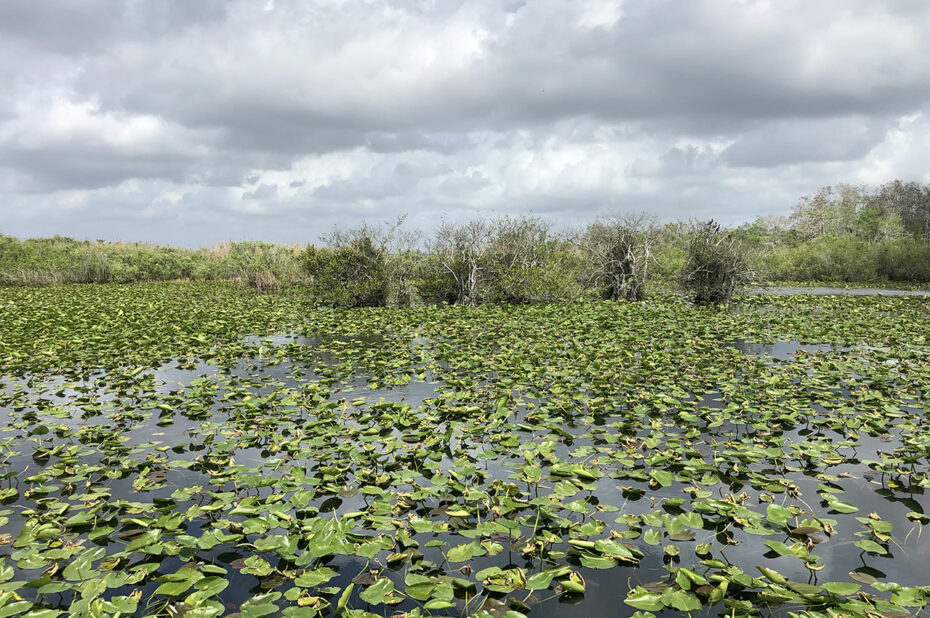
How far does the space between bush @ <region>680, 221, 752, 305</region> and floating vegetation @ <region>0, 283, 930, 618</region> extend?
406 inches

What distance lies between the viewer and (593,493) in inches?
170

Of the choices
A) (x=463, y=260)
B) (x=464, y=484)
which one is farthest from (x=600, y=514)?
(x=463, y=260)

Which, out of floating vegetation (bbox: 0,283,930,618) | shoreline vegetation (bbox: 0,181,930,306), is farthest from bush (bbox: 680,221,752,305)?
floating vegetation (bbox: 0,283,930,618)

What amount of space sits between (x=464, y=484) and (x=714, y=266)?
18692mm

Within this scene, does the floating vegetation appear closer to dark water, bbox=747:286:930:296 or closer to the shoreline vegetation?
the shoreline vegetation

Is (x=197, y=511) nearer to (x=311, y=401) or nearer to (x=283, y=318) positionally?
(x=311, y=401)

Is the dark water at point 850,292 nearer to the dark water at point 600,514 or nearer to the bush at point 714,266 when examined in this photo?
the bush at point 714,266

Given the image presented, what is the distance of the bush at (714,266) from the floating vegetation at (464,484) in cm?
1031

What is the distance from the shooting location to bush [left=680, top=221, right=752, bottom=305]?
64.0 feet

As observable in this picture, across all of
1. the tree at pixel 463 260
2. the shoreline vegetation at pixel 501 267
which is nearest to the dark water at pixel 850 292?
the shoreline vegetation at pixel 501 267

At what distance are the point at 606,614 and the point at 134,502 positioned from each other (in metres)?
3.78

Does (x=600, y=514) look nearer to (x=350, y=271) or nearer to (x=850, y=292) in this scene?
(x=350, y=271)

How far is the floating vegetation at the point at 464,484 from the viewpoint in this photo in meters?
3.01

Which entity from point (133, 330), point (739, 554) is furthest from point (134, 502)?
point (133, 330)
